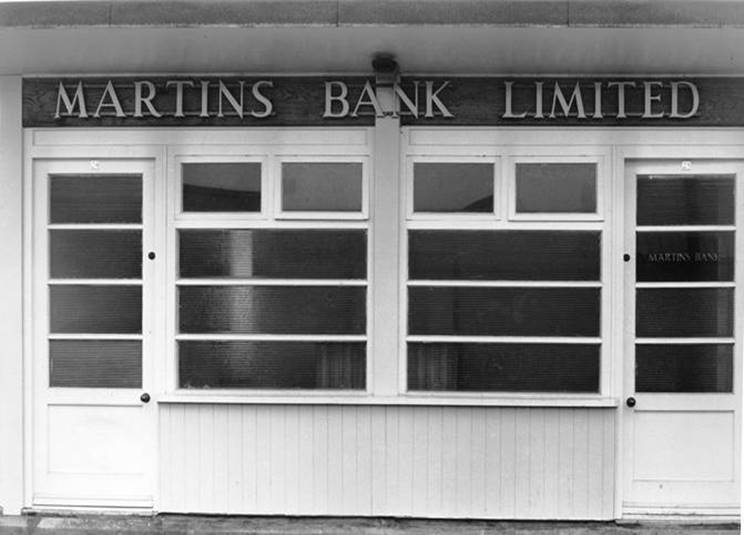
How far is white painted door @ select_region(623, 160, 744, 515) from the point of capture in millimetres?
5023

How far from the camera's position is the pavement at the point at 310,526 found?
16.2 feet

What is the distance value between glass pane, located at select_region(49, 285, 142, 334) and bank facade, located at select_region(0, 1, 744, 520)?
0.05 feet

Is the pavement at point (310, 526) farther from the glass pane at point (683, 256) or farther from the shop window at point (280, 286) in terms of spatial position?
the glass pane at point (683, 256)

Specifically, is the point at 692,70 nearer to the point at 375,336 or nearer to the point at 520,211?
the point at 520,211

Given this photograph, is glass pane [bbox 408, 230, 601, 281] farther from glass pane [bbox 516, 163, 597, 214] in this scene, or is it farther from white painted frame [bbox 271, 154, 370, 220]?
white painted frame [bbox 271, 154, 370, 220]

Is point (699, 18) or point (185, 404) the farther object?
point (185, 404)

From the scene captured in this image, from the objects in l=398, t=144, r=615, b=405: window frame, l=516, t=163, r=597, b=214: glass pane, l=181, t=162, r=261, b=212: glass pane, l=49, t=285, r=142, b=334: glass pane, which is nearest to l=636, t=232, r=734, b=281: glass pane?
l=398, t=144, r=615, b=405: window frame

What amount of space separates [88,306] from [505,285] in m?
2.94

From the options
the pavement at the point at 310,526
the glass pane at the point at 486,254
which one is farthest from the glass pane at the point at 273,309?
the pavement at the point at 310,526

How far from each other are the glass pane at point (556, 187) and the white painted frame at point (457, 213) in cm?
13

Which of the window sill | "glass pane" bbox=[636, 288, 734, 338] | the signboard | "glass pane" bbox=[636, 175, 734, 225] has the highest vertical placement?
the signboard

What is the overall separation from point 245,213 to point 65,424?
6.45 ft

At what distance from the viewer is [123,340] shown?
5168mm

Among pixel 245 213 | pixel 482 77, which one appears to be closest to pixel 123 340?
pixel 245 213
